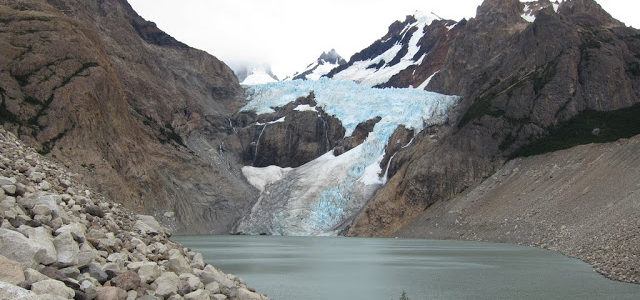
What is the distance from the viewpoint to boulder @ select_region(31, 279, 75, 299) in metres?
6.75

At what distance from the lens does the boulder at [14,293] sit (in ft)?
20.0

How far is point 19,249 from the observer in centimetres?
773

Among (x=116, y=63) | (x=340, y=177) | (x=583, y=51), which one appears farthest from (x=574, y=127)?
(x=116, y=63)

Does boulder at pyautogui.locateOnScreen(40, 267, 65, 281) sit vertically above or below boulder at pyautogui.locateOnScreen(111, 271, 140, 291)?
above

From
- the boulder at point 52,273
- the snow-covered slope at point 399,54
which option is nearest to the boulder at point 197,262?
the boulder at point 52,273

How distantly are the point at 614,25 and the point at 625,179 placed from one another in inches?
2114

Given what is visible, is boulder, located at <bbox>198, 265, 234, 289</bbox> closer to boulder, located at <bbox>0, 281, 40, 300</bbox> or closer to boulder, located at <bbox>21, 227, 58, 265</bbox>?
boulder, located at <bbox>21, 227, 58, 265</bbox>

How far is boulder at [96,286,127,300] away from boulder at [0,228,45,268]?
913 mm

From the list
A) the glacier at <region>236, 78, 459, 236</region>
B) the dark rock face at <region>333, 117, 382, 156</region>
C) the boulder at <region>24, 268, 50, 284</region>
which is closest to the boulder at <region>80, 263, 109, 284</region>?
the boulder at <region>24, 268, 50, 284</region>

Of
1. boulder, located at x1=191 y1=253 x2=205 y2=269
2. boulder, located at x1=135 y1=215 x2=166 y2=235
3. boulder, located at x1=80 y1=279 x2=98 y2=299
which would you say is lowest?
boulder, located at x1=191 y1=253 x2=205 y2=269

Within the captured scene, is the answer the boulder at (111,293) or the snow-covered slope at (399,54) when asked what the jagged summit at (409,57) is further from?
the boulder at (111,293)

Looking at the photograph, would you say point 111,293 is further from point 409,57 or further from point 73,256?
point 409,57

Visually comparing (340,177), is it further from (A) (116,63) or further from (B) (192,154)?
(A) (116,63)

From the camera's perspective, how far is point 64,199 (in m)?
12.3
